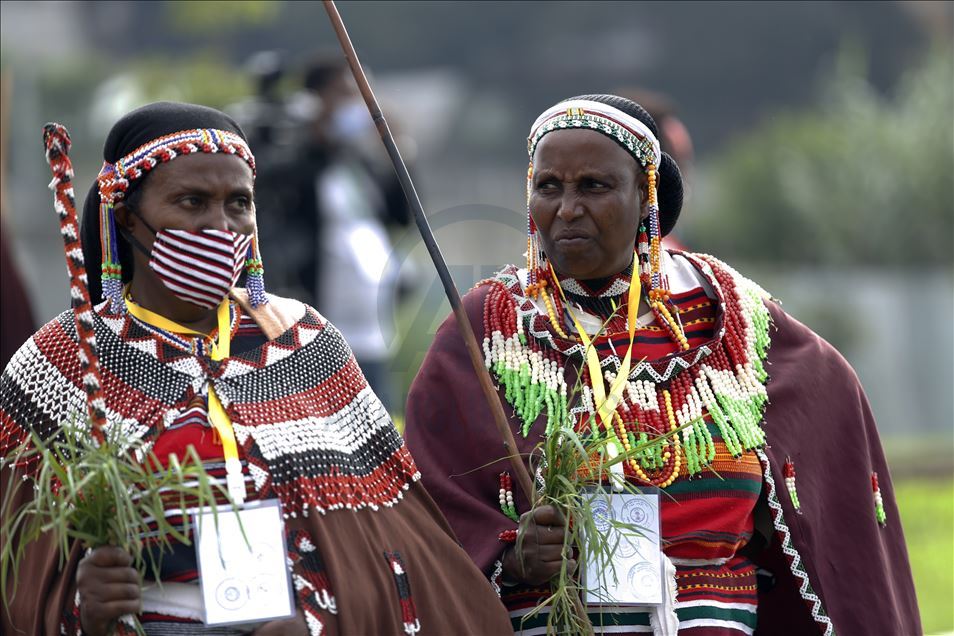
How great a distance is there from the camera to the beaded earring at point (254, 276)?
15.4 ft

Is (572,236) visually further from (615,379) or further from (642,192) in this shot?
(615,379)

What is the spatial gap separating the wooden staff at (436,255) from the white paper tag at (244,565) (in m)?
0.84

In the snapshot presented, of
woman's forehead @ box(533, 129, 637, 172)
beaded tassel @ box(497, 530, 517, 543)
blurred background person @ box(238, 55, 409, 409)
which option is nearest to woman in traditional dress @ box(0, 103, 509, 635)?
beaded tassel @ box(497, 530, 517, 543)

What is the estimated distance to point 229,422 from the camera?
448 cm

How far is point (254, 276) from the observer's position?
471cm

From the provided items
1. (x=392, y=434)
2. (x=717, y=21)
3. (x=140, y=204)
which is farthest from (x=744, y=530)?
(x=717, y=21)

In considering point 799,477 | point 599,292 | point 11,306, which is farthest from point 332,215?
point 799,477

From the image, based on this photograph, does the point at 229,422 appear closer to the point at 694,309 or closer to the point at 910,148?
the point at 694,309

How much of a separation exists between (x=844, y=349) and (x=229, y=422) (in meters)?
17.2

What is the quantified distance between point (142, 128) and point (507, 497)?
4.95 ft

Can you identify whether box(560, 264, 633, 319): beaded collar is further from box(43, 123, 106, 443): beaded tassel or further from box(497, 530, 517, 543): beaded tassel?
box(43, 123, 106, 443): beaded tassel

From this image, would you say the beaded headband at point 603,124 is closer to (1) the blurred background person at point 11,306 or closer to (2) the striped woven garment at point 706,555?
(2) the striped woven garment at point 706,555

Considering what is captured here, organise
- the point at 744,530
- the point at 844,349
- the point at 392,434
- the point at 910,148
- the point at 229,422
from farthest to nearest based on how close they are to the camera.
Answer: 1. the point at 910,148
2. the point at 844,349
3. the point at 744,530
4. the point at 392,434
5. the point at 229,422

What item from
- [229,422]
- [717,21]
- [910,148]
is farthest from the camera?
[717,21]
